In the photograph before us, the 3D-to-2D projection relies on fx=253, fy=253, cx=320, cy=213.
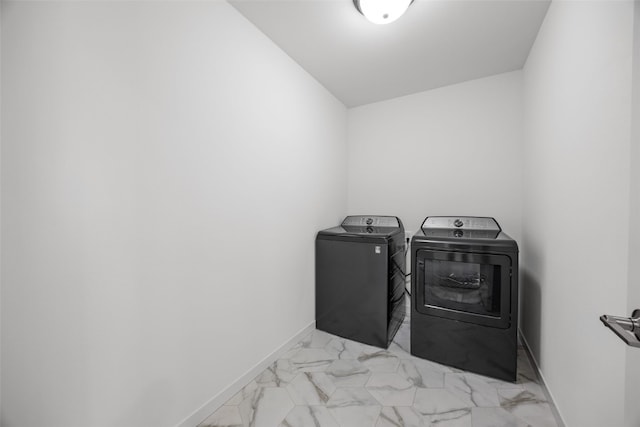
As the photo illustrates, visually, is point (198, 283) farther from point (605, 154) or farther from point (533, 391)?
point (533, 391)

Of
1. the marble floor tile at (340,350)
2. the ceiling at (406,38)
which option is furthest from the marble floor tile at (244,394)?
the ceiling at (406,38)

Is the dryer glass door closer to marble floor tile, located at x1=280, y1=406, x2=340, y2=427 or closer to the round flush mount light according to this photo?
marble floor tile, located at x1=280, y1=406, x2=340, y2=427

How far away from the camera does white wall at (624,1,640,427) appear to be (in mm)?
733

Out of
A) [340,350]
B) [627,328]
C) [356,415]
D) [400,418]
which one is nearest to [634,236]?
[627,328]

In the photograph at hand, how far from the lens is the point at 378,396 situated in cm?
155

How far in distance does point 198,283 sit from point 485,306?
1851 millimetres

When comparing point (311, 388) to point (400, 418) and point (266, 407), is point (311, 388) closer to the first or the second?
point (266, 407)

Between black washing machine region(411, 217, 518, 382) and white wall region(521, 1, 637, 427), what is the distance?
0.20 meters

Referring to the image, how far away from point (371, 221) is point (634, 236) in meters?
2.03

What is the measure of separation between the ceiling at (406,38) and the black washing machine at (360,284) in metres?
1.46

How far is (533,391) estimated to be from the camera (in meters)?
1.56

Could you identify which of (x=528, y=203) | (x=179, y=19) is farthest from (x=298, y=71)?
(x=528, y=203)

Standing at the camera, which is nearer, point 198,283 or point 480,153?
point 198,283

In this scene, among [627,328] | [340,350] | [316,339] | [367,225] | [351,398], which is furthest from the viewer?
[367,225]
